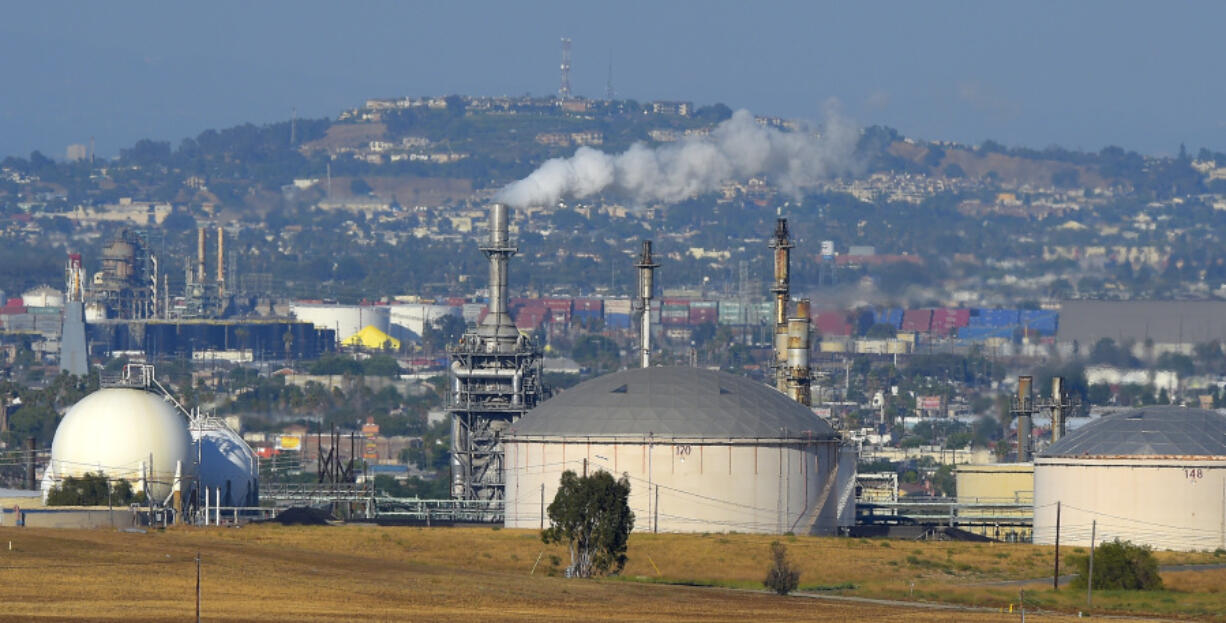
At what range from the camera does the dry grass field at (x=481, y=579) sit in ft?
236

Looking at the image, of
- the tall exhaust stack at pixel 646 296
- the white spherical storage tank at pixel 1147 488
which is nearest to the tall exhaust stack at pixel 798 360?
the tall exhaust stack at pixel 646 296

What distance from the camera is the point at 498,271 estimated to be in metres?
139

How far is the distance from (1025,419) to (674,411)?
4926 centimetres

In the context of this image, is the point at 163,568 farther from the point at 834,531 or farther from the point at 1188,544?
the point at 1188,544

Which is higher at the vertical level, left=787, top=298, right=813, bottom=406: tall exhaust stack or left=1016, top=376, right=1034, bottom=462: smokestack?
left=787, top=298, right=813, bottom=406: tall exhaust stack

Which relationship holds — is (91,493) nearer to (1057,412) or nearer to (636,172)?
(1057,412)

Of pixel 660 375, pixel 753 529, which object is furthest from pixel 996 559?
pixel 660 375

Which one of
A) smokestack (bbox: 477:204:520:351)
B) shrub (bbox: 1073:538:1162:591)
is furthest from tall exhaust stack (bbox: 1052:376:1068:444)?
shrub (bbox: 1073:538:1162:591)

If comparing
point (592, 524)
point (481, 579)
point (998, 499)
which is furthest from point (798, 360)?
point (481, 579)

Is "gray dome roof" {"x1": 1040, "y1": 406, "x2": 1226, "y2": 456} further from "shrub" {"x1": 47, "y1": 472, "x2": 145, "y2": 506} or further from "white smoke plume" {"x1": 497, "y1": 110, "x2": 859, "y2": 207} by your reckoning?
"white smoke plume" {"x1": 497, "y1": 110, "x2": 859, "y2": 207}

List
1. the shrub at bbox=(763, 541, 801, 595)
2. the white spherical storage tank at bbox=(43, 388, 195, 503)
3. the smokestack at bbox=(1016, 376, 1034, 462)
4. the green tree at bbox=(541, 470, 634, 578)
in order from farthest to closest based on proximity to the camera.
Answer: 1. the smokestack at bbox=(1016, 376, 1034, 462)
2. the white spherical storage tank at bbox=(43, 388, 195, 503)
3. the green tree at bbox=(541, 470, 634, 578)
4. the shrub at bbox=(763, 541, 801, 595)

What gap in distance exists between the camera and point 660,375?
4535 inches

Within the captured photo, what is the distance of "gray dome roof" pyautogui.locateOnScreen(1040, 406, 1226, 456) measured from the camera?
112m

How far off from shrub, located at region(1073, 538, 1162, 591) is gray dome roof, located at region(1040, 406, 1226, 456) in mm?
17766
